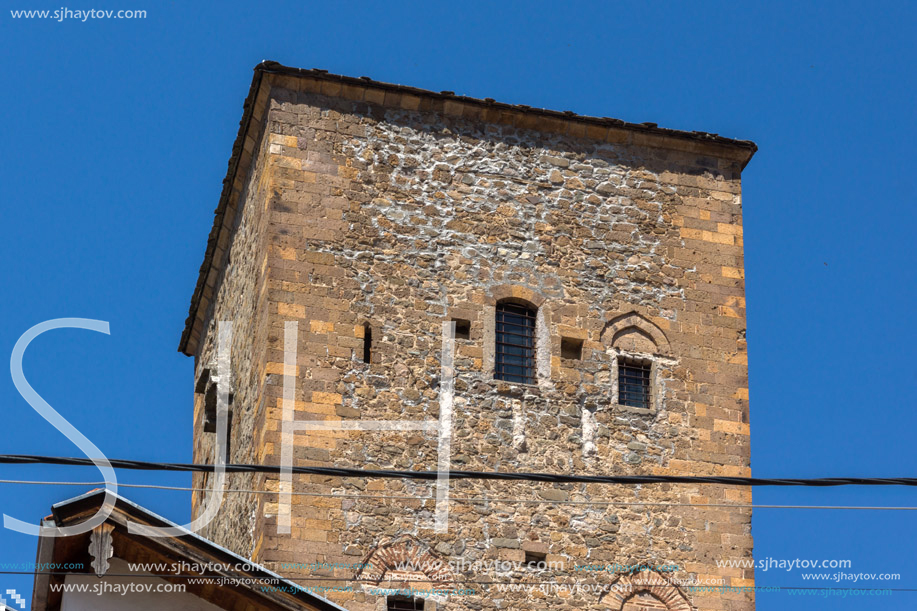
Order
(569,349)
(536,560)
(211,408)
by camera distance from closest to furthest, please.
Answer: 1. (536,560)
2. (569,349)
3. (211,408)

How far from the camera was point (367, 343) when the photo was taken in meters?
21.0

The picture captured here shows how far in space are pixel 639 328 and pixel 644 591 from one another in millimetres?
3284

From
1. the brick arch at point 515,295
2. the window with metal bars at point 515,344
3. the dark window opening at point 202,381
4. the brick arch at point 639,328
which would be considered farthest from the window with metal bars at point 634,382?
the dark window opening at point 202,381

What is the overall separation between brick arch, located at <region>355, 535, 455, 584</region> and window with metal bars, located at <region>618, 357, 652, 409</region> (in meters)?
3.19

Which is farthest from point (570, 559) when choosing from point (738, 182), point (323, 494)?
point (738, 182)

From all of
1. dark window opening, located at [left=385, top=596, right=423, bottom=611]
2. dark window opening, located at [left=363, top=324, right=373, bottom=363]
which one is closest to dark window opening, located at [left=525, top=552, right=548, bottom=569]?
dark window opening, located at [left=385, top=596, right=423, bottom=611]

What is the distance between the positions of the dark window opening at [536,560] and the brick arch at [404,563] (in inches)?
37.1

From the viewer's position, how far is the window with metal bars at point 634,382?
21.7 metres

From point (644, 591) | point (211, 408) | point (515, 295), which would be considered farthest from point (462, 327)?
point (211, 408)

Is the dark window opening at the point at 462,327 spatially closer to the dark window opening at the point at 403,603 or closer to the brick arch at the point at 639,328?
the brick arch at the point at 639,328

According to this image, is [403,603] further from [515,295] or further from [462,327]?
[515,295]

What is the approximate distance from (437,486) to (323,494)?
1.37 m

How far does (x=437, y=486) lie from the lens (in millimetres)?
20484

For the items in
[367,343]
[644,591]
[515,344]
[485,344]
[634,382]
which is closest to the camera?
Result: [644,591]
